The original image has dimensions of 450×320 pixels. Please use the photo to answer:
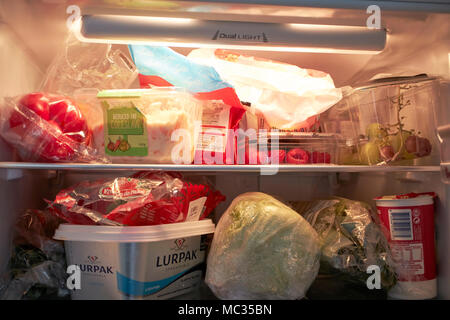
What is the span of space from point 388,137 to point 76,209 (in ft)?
3.47

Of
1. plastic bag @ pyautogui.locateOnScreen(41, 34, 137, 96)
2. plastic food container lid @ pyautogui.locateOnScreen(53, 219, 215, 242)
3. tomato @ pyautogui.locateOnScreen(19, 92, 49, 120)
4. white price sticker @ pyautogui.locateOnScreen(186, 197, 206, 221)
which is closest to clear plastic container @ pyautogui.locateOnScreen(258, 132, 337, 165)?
white price sticker @ pyautogui.locateOnScreen(186, 197, 206, 221)

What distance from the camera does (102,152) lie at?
1.08 metres

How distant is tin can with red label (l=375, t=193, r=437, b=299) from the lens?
3.59ft

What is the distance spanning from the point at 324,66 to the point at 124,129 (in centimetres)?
83

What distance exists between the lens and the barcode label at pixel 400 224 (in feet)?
3.65

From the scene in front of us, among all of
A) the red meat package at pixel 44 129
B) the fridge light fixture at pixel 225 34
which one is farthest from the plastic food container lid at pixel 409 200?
the red meat package at pixel 44 129

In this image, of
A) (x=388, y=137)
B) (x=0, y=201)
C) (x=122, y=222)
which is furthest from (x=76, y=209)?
(x=388, y=137)

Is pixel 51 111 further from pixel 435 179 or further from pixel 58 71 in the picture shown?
pixel 435 179

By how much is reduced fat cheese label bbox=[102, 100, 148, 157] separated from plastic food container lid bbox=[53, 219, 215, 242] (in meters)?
0.24

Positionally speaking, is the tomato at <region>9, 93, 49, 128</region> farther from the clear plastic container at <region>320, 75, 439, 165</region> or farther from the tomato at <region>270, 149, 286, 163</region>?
the clear plastic container at <region>320, 75, 439, 165</region>

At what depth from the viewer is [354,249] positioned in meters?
1.09

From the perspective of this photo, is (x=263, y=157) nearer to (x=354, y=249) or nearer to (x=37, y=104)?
(x=354, y=249)

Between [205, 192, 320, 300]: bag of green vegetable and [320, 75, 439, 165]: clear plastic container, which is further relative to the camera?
[320, 75, 439, 165]: clear plastic container

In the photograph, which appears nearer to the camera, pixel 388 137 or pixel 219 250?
pixel 219 250
